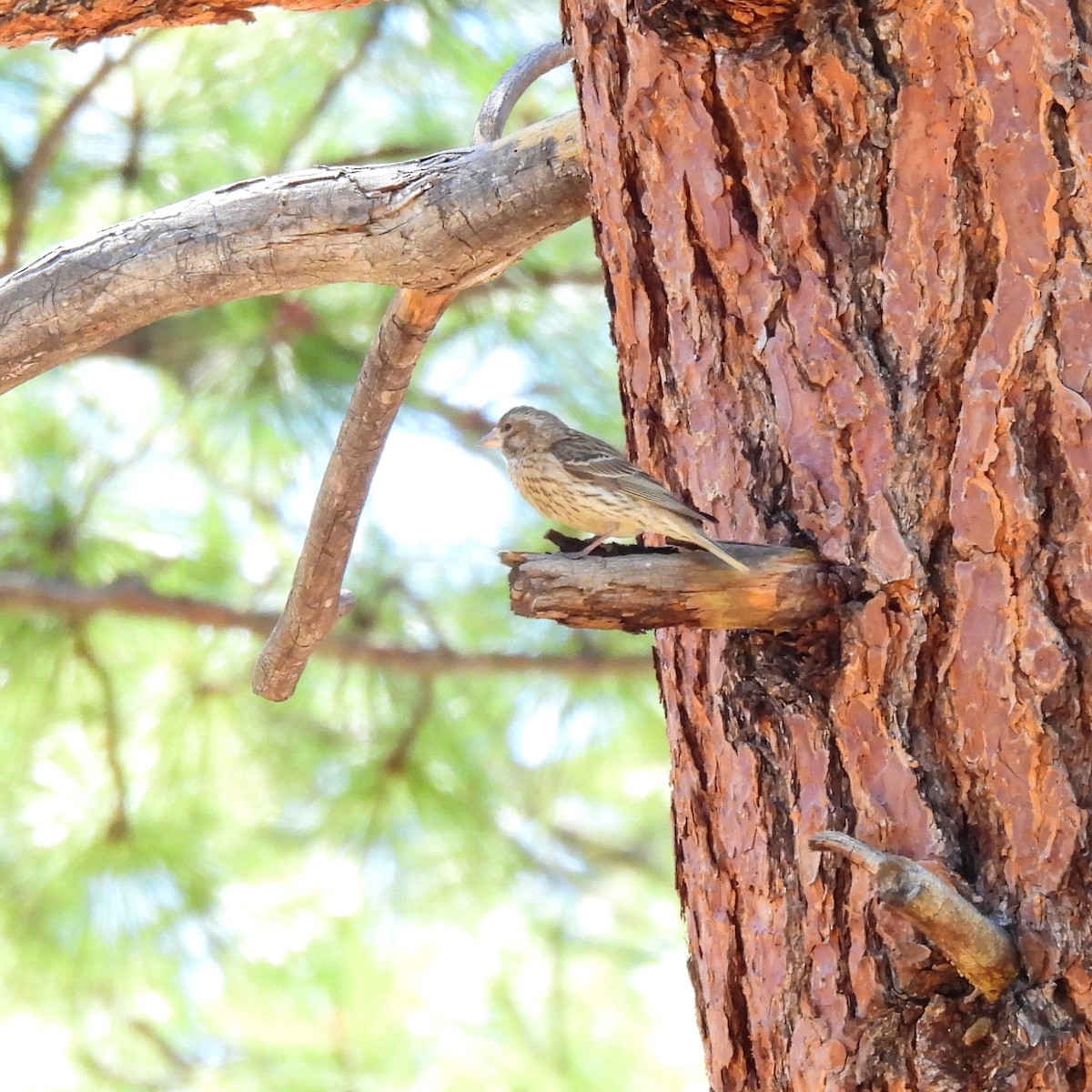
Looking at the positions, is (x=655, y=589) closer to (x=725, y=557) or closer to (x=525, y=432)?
(x=725, y=557)

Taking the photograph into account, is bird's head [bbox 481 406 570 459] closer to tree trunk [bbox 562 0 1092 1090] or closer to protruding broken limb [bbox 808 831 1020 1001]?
tree trunk [bbox 562 0 1092 1090]

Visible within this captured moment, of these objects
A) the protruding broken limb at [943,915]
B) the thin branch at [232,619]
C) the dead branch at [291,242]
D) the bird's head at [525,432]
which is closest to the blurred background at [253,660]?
the thin branch at [232,619]

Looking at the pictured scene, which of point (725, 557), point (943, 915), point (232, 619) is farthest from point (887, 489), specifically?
point (232, 619)

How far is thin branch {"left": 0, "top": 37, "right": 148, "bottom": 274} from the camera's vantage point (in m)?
4.09

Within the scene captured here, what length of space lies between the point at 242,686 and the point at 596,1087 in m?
2.32

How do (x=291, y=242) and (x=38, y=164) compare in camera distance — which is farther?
(x=38, y=164)

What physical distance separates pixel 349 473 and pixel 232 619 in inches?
74.7

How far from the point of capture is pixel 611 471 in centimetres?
239

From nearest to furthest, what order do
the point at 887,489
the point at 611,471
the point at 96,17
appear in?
1. the point at 887,489
2. the point at 96,17
3. the point at 611,471

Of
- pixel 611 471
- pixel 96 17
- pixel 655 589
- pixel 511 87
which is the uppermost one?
pixel 96 17

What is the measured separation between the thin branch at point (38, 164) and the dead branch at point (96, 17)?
5.96ft

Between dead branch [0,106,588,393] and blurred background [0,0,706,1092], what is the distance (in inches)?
81.0

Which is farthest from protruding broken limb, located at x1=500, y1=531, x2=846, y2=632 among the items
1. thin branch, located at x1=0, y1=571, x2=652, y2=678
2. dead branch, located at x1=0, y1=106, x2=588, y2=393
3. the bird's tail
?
thin branch, located at x1=0, y1=571, x2=652, y2=678

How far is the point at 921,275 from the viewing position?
5.49 ft
